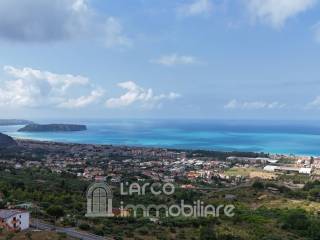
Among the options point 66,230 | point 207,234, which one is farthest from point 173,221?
point 66,230

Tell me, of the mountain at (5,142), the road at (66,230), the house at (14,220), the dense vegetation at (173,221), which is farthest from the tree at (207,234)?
the mountain at (5,142)

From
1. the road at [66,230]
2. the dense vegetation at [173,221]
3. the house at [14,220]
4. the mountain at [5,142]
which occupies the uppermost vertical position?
the mountain at [5,142]

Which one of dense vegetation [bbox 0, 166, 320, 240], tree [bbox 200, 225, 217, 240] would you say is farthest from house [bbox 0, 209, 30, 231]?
tree [bbox 200, 225, 217, 240]

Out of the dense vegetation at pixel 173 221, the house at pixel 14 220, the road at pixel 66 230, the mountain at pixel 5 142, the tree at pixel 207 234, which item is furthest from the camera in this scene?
the mountain at pixel 5 142

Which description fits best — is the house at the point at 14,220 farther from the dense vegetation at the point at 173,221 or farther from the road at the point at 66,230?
the dense vegetation at the point at 173,221

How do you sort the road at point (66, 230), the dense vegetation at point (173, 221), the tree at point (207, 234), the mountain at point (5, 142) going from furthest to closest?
the mountain at point (5, 142)
the dense vegetation at point (173, 221)
the tree at point (207, 234)
the road at point (66, 230)

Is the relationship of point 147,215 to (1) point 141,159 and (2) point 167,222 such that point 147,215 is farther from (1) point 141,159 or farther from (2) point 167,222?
(1) point 141,159

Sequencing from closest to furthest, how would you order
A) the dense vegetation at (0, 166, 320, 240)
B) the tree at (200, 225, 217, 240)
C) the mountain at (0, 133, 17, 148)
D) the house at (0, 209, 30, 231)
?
1. the house at (0, 209, 30, 231)
2. the tree at (200, 225, 217, 240)
3. the dense vegetation at (0, 166, 320, 240)
4. the mountain at (0, 133, 17, 148)

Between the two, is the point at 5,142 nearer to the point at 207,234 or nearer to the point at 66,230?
the point at 66,230

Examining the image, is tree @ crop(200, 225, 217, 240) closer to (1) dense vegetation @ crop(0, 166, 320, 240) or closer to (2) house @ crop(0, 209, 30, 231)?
(1) dense vegetation @ crop(0, 166, 320, 240)

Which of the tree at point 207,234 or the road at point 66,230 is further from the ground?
the road at point 66,230
